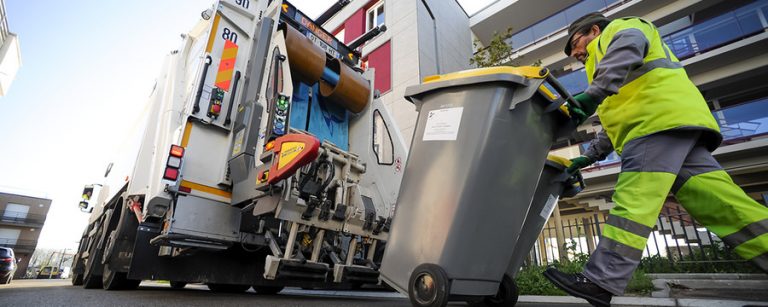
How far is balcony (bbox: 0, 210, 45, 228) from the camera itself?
99.1 feet

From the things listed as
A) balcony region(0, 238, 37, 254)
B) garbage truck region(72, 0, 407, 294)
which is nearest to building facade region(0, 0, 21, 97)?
garbage truck region(72, 0, 407, 294)

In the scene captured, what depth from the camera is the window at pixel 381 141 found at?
3.49 metres

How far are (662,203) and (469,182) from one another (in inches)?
28.7

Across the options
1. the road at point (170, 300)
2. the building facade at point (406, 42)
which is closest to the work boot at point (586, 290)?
the road at point (170, 300)

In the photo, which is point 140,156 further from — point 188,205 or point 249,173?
point 249,173

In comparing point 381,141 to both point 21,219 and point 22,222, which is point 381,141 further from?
point 21,219

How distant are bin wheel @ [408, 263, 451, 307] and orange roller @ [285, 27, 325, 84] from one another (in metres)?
2.25

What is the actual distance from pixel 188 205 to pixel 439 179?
70.3 inches

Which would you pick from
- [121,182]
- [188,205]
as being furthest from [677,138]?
[121,182]

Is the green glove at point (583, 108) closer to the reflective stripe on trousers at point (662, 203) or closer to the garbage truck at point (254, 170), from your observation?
the reflective stripe on trousers at point (662, 203)

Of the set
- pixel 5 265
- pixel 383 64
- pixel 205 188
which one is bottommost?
pixel 5 265

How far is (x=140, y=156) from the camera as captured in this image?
124 inches

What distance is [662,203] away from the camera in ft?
4.36

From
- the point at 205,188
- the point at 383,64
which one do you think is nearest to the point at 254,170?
the point at 205,188
